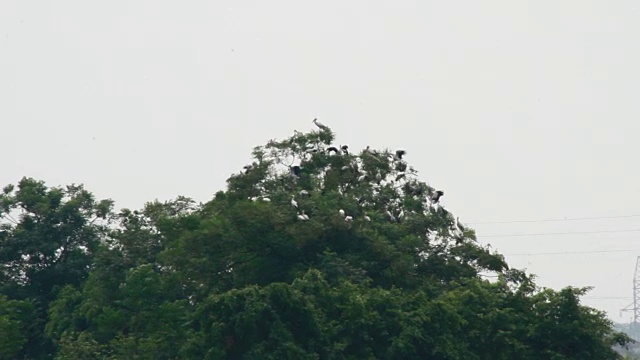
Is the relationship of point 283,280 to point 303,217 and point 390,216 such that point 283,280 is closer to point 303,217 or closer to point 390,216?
point 303,217

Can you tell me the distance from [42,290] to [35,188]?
4.51 m

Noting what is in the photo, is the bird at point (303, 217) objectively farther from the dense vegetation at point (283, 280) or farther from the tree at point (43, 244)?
the tree at point (43, 244)

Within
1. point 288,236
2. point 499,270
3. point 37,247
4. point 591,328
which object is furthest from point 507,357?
point 37,247

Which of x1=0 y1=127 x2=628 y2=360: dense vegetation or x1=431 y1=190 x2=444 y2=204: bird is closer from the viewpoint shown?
x1=0 y1=127 x2=628 y2=360: dense vegetation

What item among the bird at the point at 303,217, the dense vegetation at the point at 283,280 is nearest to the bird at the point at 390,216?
the dense vegetation at the point at 283,280

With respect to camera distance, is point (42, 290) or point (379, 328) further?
point (42, 290)

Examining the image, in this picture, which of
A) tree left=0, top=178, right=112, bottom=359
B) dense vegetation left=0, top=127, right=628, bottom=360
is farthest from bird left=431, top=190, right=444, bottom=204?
tree left=0, top=178, right=112, bottom=359

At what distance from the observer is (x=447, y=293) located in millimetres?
36125

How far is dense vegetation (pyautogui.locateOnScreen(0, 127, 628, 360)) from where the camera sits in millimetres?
32094

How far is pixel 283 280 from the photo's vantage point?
37.3 meters

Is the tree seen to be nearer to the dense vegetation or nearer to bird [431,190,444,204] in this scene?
the dense vegetation

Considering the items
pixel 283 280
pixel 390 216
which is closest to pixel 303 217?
pixel 283 280

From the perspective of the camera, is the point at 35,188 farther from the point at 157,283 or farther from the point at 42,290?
the point at 157,283

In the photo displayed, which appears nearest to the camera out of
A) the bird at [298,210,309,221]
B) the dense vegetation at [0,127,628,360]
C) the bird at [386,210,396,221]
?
the dense vegetation at [0,127,628,360]
